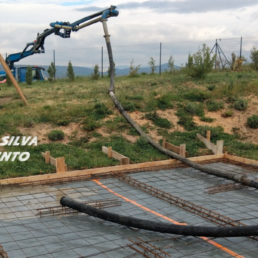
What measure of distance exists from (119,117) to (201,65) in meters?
6.16

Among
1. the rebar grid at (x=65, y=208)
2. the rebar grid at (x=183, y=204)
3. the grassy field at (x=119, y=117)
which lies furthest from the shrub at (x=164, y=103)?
the rebar grid at (x=65, y=208)

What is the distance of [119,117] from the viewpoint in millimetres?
12883

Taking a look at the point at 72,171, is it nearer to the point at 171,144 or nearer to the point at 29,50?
the point at 171,144

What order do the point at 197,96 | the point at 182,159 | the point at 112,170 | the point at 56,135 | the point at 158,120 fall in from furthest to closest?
the point at 197,96
the point at 158,120
the point at 56,135
the point at 182,159
the point at 112,170

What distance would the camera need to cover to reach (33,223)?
6.13 m

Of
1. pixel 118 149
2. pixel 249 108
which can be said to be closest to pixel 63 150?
pixel 118 149

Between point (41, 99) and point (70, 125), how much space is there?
3.46 metres

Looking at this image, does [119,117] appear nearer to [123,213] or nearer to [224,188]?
[224,188]

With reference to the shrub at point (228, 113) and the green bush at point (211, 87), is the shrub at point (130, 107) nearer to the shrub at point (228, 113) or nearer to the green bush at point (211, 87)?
the shrub at point (228, 113)

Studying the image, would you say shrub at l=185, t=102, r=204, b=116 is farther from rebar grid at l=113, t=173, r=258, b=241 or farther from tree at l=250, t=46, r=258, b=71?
tree at l=250, t=46, r=258, b=71

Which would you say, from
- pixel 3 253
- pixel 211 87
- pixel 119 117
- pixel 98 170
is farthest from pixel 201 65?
pixel 3 253

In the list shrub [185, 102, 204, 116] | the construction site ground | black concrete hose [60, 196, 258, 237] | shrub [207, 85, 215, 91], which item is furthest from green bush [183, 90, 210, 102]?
black concrete hose [60, 196, 258, 237]

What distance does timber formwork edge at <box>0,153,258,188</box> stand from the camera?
8.19 metres

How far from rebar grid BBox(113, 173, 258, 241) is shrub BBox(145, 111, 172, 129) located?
170 inches
